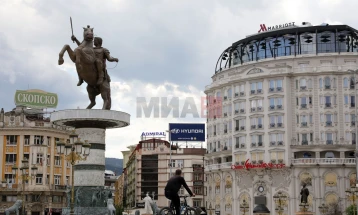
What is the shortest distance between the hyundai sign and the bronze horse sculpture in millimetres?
83489

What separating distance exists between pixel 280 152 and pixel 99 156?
220ft

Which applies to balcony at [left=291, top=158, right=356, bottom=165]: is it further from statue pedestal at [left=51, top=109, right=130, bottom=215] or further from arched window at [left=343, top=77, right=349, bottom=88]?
statue pedestal at [left=51, top=109, right=130, bottom=215]

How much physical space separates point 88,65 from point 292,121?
68790mm

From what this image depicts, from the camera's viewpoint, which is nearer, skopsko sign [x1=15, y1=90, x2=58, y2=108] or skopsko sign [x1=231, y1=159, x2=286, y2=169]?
skopsko sign [x1=231, y1=159, x2=286, y2=169]

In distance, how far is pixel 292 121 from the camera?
89.1 m

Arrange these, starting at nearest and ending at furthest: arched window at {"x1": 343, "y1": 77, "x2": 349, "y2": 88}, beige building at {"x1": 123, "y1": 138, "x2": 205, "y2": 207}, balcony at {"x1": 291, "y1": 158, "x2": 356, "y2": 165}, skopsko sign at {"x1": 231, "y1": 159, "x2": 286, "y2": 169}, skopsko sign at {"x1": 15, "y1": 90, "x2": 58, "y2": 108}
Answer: balcony at {"x1": 291, "y1": 158, "x2": 356, "y2": 165} → skopsko sign at {"x1": 231, "y1": 159, "x2": 286, "y2": 169} → arched window at {"x1": 343, "y1": 77, "x2": 349, "y2": 88} → skopsko sign at {"x1": 15, "y1": 90, "x2": 58, "y2": 108} → beige building at {"x1": 123, "y1": 138, "x2": 205, "y2": 207}

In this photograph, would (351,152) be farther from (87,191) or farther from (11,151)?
(87,191)

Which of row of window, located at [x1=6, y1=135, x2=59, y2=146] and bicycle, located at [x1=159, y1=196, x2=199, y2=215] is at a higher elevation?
row of window, located at [x1=6, y1=135, x2=59, y2=146]

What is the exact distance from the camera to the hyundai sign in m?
108

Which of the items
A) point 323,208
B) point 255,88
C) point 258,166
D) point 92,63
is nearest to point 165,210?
point 92,63

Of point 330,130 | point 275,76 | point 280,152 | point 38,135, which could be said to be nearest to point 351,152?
point 330,130

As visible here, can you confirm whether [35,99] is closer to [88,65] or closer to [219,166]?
[219,166]

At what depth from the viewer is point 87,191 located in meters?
23.1

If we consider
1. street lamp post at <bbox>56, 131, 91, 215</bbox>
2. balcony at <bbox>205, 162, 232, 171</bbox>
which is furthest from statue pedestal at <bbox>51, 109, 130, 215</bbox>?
balcony at <bbox>205, 162, 232, 171</bbox>
